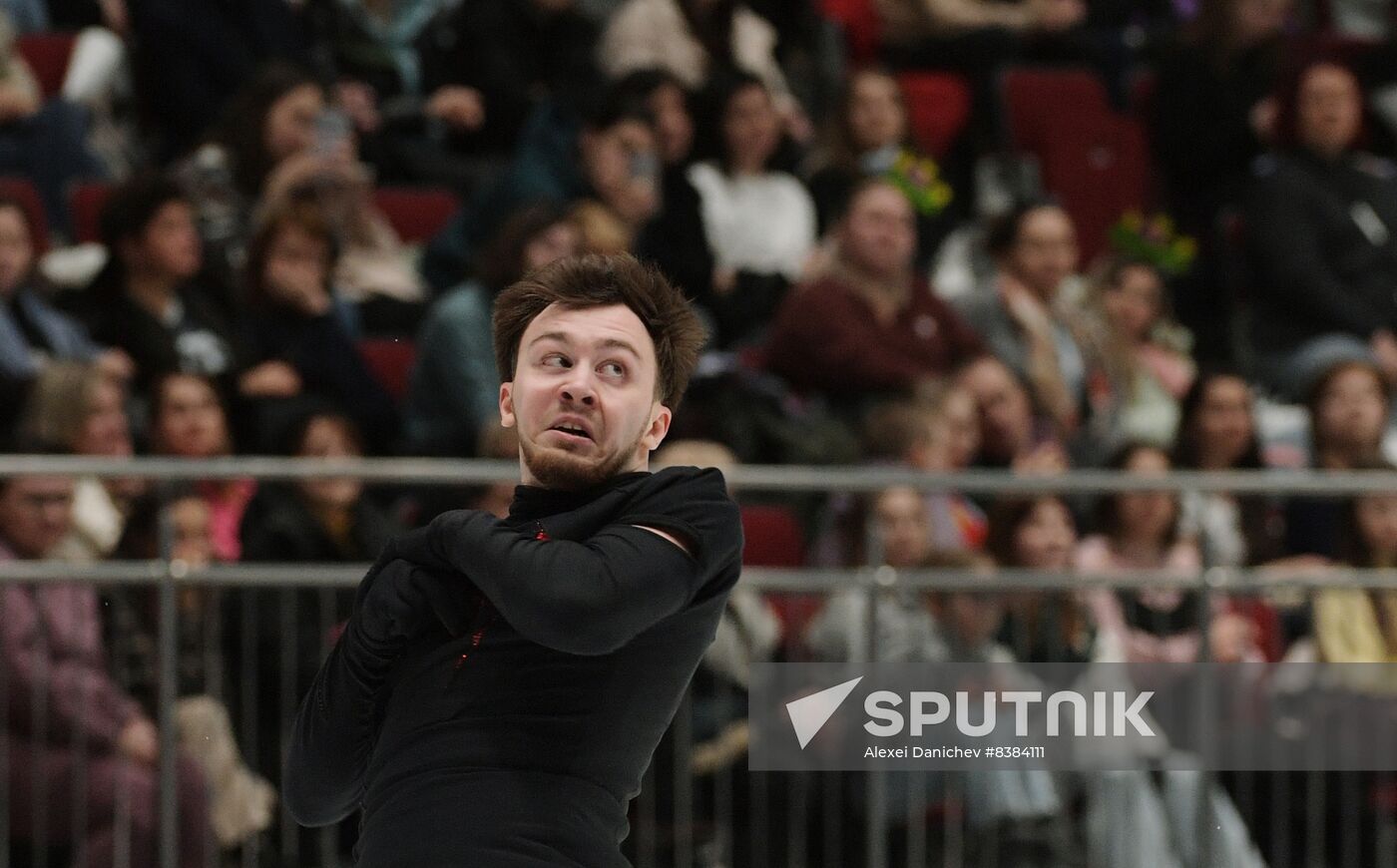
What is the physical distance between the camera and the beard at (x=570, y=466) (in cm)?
289

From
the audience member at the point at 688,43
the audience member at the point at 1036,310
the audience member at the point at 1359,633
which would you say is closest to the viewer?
the audience member at the point at 1359,633

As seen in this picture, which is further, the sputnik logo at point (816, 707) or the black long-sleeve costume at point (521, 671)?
the sputnik logo at point (816, 707)

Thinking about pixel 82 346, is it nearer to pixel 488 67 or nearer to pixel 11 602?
pixel 11 602

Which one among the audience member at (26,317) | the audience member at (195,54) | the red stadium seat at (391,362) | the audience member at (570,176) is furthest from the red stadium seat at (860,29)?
the audience member at (26,317)

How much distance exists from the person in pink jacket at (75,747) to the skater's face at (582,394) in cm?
289

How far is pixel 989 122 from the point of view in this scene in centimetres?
1030

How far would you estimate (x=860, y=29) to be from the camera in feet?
34.6

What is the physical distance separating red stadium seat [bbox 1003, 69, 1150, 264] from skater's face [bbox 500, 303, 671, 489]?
7.25 metres

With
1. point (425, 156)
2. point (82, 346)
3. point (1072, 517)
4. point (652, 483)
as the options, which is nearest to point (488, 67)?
point (425, 156)

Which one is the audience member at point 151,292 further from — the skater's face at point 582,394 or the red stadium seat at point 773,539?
the skater's face at point 582,394

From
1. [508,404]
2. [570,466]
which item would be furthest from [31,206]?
[570,466]

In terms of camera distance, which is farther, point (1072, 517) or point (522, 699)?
point (1072, 517)

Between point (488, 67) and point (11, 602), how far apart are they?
179 inches

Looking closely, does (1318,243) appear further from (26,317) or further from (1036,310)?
(26,317)
